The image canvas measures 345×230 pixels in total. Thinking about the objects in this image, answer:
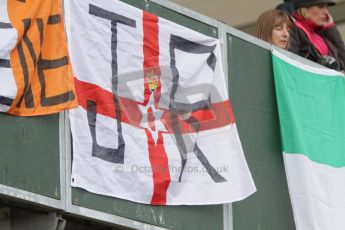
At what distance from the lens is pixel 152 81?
11453 mm

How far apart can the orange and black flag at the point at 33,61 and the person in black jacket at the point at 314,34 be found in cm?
373

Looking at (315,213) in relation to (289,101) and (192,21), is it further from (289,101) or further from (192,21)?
(192,21)

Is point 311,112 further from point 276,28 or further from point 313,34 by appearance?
point 313,34

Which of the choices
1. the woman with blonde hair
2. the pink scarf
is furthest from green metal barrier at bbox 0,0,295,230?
the pink scarf

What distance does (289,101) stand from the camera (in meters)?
12.9

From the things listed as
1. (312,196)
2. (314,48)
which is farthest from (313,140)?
(314,48)

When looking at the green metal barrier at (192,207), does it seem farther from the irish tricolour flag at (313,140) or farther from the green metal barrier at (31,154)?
the irish tricolour flag at (313,140)

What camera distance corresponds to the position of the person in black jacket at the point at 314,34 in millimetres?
13883

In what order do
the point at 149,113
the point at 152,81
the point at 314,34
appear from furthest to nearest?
1. the point at 314,34
2. the point at 152,81
3. the point at 149,113

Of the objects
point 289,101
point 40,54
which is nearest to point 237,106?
point 289,101

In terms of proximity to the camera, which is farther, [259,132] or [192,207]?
[259,132]

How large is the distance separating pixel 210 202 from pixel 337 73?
8.70 ft

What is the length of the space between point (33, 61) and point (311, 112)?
11.6 feet

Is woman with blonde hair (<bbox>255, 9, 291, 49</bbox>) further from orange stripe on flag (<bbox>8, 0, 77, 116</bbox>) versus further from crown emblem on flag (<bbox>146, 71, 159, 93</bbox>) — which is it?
orange stripe on flag (<bbox>8, 0, 77, 116</bbox>)
